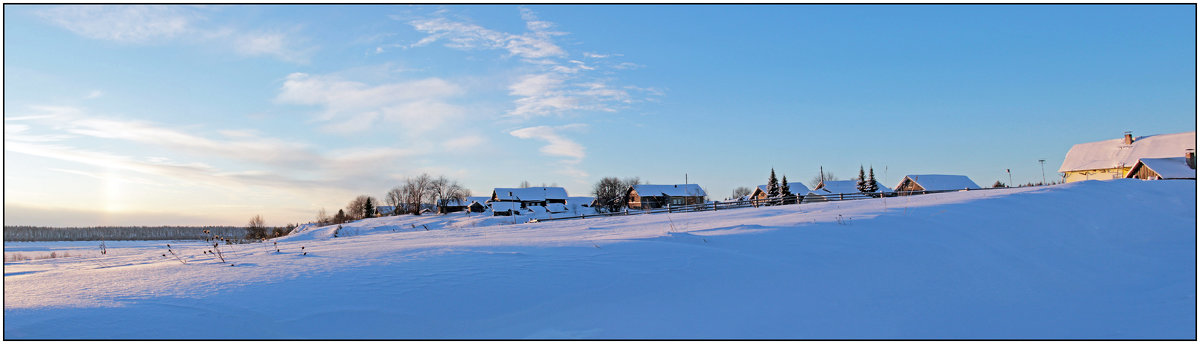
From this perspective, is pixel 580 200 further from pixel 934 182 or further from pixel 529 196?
pixel 934 182

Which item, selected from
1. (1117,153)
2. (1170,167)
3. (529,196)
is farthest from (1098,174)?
(529,196)

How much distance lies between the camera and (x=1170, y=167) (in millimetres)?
45469

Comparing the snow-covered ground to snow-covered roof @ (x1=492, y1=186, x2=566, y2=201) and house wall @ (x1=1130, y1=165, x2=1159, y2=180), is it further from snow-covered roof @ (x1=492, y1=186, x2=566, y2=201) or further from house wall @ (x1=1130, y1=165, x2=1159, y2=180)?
snow-covered roof @ (x1=492, y1=186, x2=566, y2=201)

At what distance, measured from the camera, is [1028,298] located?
942 centimetres

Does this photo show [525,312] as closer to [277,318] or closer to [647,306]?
[647,306]

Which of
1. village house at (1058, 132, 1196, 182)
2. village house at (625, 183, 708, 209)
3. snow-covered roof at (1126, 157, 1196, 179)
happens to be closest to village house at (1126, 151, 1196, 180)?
snow-covered roof at (1126, 157, 1196, 179)

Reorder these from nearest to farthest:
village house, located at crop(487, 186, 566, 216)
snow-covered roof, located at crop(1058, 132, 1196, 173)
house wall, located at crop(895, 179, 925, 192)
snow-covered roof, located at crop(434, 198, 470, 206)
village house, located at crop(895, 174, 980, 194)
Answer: snow-covered roof, located at crop(1058, 132, 1196, 173), village house, located at crop(895, 174, 980, 194), house wall, located at crop(895, 179, 925, 192), village house, located at crop(487, 186, 566, 216), snow-covered roof, located at crop(434, 198, 470, 206)

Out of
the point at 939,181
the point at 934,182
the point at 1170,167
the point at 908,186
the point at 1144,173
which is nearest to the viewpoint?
the point at 1170,167

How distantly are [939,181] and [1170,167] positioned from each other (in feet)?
107

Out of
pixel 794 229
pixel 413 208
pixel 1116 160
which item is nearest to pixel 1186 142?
pixel 1116 160

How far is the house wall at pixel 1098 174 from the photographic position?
5259 cm

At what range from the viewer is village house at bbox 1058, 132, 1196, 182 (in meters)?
50.5

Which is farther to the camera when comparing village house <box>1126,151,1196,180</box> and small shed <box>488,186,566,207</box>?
small shed <box>488,186,566,207</box>

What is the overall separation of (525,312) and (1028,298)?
7.90 meters
